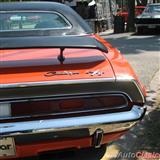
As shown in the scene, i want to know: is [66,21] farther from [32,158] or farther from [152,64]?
[152,64]

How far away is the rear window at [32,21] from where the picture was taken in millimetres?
4551

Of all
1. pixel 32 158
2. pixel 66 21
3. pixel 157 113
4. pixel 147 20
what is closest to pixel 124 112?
pixel 32 158

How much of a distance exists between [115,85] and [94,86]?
0.18 m

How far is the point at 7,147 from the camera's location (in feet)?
11.5

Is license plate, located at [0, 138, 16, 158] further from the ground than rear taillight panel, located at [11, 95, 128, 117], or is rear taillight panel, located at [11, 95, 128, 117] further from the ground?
rear taillight panel, located at [11, 95, 128, 117]

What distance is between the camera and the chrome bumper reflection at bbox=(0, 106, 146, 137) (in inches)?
135

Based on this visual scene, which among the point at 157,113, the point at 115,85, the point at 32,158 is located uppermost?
the point at 115,85

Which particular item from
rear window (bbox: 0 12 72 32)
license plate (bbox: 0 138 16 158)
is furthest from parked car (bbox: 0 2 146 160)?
rear window (bbox: 0 12 72 32)

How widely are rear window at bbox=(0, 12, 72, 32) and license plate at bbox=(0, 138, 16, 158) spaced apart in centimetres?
141

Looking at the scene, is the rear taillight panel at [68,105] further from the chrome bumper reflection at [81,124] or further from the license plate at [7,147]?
the license plate at [7,147]

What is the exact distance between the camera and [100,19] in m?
26.8

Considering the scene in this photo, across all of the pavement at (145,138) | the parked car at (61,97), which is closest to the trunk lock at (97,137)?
the parked car at (61,97)

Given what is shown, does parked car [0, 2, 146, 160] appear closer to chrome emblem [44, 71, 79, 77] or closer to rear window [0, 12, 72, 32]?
chrome emblem [44, 71, 79, 77]

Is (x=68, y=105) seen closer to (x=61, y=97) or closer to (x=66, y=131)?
(x=61, y=97)
